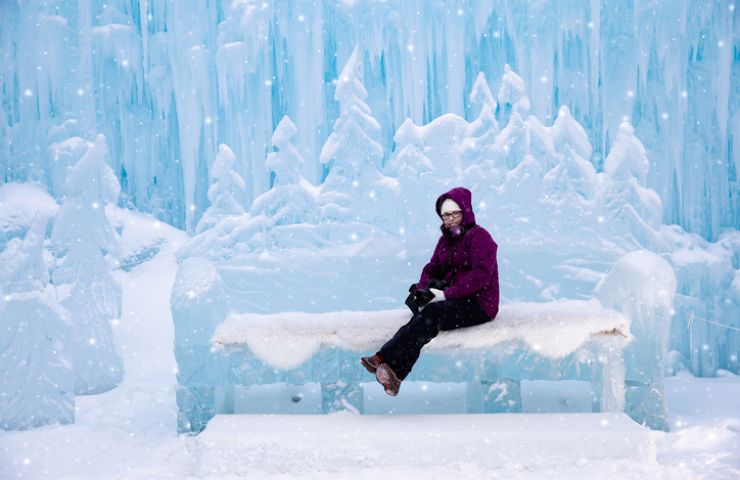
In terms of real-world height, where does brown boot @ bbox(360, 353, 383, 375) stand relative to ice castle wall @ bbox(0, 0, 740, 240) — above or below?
below

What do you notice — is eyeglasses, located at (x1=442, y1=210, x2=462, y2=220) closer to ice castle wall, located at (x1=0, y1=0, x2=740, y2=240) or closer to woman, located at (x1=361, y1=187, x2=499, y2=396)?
woman, located at (x1=361, y1=187, x2=499, y2=396)

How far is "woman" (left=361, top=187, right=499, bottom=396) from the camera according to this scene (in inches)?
115

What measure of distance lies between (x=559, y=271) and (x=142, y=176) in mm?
4438

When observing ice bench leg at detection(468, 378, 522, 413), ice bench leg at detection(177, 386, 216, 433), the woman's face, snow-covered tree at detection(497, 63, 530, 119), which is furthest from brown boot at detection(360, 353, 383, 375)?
snow-covered tree at detection(497, 63, 530, 119)

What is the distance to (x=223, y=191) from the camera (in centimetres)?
666

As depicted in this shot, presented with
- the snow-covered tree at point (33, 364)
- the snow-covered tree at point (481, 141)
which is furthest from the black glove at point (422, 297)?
the snow-covered tree at point (481, 141)

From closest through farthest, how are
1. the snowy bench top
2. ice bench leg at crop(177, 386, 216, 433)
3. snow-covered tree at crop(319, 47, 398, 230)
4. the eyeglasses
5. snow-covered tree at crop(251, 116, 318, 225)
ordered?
1. the snowy bench top
2. the eyeglasses
3. ice bench leg at crop(177, 386, 216, 433)
4. snow-covered tree at crop(319, 47, 398, 230)
5. snow-covered tree at crop(251, 116, 318, 225)

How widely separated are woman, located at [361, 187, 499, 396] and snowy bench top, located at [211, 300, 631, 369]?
111 millimetres

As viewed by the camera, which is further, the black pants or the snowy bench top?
the snowy bench top

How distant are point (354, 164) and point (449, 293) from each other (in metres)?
3.60

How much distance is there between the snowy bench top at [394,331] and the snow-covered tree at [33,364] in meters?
1.17

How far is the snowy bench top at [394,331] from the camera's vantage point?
3.21 metres

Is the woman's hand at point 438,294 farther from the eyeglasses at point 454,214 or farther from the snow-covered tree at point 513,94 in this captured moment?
the snow-covered tree at point 513,94

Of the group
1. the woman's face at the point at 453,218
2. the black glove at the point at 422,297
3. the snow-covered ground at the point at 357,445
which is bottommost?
the snow-covered ground at the point at 357,445
